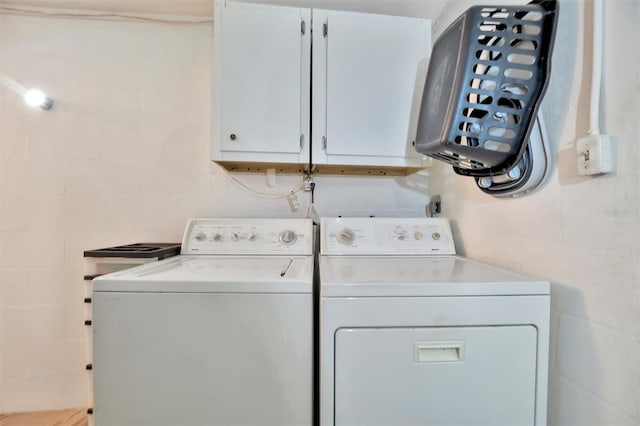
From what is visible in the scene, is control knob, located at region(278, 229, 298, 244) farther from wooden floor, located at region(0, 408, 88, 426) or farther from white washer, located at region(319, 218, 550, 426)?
wooden floor, located at region(0, 408, 88, 426)

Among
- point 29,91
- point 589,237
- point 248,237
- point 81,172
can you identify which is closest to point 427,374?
point 589,237

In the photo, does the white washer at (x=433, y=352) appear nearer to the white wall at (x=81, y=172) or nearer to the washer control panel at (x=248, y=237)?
the washer control panel at (x=248, y=237)

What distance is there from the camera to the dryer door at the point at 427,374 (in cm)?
70

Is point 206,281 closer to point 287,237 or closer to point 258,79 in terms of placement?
point 287,237

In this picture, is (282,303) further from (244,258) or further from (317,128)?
(317,128)

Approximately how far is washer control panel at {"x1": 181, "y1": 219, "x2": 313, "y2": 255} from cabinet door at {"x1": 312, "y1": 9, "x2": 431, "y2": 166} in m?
0.39

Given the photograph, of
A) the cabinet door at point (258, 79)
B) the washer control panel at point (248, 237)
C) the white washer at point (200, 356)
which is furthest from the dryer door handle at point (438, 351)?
the cabinet door at point (258, 79)

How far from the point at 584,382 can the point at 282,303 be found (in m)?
0.86

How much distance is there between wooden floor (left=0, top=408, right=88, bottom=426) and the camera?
134 cm

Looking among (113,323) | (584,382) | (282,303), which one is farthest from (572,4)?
(113,323)

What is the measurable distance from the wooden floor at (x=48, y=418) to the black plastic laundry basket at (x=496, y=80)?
221 cm

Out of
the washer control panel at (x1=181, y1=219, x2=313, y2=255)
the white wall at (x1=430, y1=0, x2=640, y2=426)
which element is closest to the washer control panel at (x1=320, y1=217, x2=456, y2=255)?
the washer control panel at (x1=181, y1=219, x2=313, y2=255)

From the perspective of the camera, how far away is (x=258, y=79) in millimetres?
1256

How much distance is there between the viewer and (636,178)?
23.2 inches
